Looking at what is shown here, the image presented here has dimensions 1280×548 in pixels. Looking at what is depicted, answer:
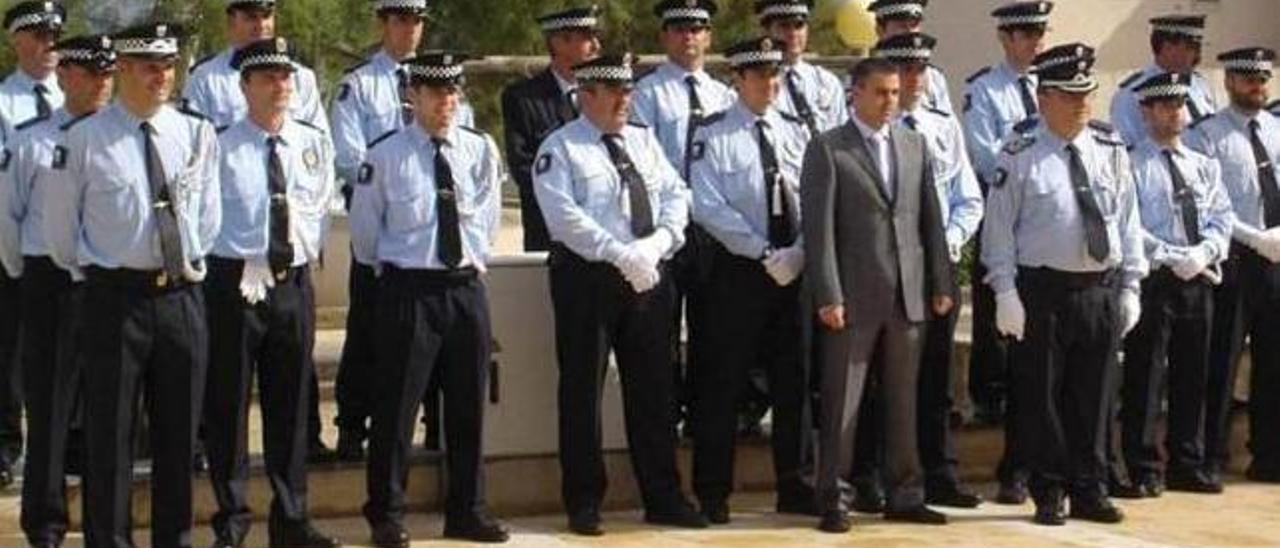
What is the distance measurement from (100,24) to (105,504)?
952 cm

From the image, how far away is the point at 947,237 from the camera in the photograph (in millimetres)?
11133

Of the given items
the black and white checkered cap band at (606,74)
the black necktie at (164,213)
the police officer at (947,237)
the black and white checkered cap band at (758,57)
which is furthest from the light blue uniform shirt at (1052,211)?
the black necktie at (164,213)

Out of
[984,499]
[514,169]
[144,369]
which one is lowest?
[984,499]

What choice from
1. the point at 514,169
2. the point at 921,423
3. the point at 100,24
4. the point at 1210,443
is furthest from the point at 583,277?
the point at 100,24

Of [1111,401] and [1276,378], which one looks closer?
[1111,401]

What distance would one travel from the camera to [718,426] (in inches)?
439

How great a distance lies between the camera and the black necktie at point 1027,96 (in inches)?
475

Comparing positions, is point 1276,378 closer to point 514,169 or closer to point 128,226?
point 514,169

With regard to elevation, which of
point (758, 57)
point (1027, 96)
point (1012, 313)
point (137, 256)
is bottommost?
point (1012, 313)

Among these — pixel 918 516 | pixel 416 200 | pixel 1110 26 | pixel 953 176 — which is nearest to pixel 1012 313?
pixel 953 176

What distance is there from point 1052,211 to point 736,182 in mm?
1349

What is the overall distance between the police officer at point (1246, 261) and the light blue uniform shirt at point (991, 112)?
0.91 m

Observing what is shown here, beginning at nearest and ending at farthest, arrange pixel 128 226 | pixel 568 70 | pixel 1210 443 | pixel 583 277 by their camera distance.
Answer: pixel 128 226
pixel 583 277
pixel 568 70
pixel 1210 443

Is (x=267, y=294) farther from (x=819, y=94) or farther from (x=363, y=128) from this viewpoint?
(x=819, y=94)
